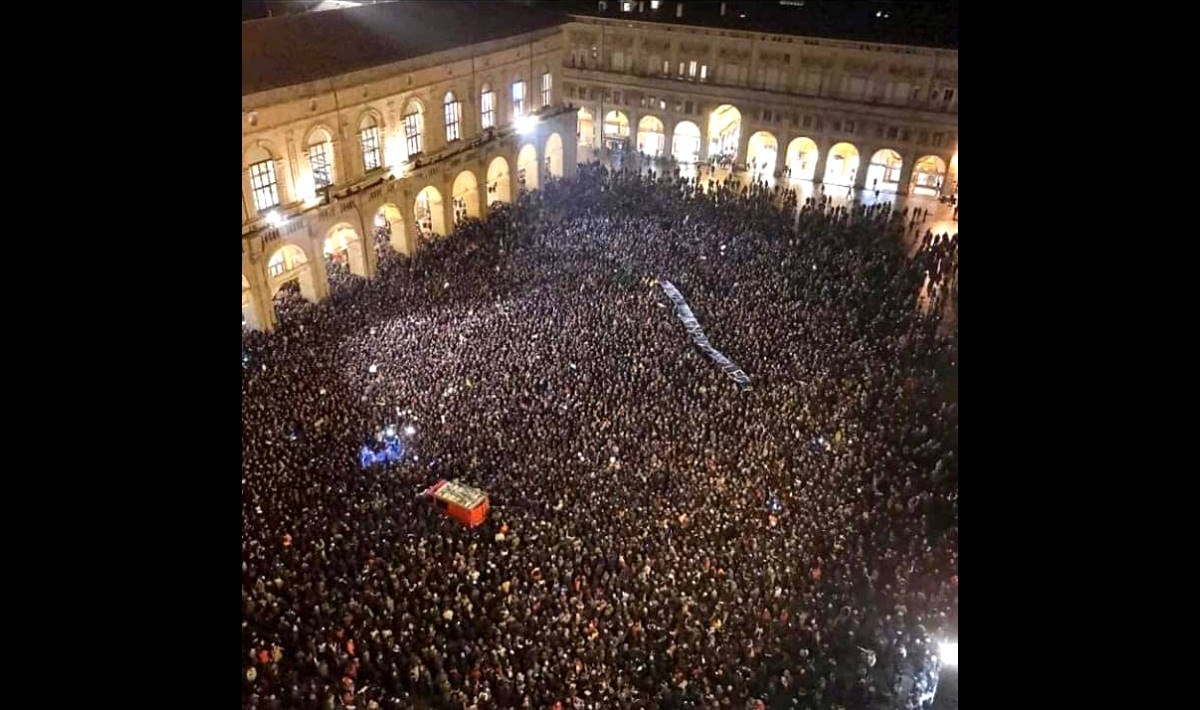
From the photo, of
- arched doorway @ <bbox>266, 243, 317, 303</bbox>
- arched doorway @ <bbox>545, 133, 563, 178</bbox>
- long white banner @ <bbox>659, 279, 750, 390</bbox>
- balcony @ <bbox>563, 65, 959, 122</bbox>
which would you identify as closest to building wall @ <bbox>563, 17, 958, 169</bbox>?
balcony @ <bbox>563, 65, 959, 122</bbox>

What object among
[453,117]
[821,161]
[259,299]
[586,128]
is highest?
[453,117]

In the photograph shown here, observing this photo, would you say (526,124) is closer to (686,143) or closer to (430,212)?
(430,212)

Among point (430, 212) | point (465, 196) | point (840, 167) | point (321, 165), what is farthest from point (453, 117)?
point (840, 167)

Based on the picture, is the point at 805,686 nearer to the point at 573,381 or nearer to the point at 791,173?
the point at 573,381

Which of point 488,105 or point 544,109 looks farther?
point 544,109

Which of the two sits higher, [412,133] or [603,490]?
[412,133]

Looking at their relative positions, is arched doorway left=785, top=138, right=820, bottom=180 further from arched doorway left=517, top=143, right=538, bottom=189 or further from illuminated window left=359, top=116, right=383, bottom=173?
illuminated window left=359, top=116, right=383, bottom=173

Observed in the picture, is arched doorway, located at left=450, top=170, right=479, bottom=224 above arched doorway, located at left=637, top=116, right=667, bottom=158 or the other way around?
the other way around
